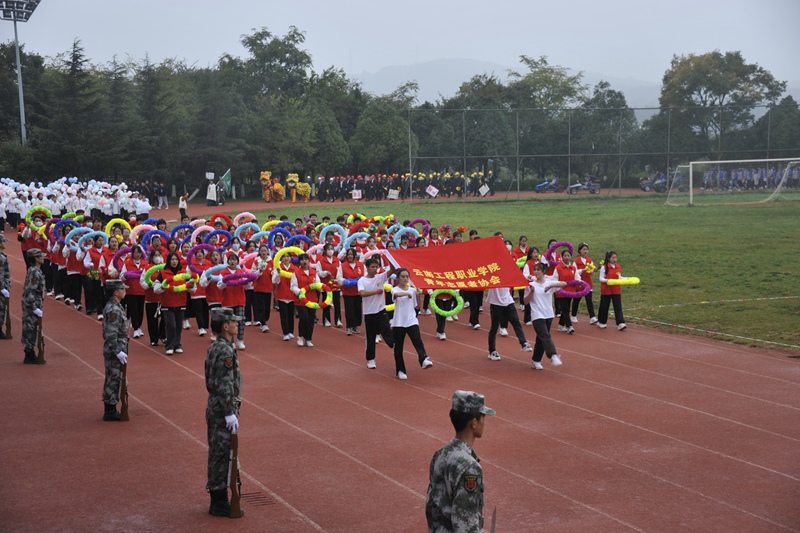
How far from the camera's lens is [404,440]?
1109 cm

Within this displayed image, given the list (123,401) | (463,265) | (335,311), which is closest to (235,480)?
(123,401)

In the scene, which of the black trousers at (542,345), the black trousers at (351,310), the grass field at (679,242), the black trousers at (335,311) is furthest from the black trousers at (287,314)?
the grass field at (679,242)

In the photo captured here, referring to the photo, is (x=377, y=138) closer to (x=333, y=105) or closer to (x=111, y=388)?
(x=333, y=105)

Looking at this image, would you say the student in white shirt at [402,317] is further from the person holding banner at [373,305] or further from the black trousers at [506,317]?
the black trousers at [506,317]

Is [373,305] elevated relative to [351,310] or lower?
elevated

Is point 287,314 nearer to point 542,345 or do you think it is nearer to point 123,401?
point 542,345

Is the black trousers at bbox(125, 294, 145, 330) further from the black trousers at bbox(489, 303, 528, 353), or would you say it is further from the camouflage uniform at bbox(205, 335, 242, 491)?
the camouflage uniform at bbox(205, 335, 242, 491)

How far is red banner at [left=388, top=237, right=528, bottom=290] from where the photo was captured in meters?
15.8

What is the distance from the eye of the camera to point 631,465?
33.2 feet

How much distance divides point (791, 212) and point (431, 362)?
3073 cm

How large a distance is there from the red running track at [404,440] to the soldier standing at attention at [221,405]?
258mm

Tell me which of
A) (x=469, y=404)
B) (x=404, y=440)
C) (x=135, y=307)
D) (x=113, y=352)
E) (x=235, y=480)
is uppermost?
(x=469, y=404)

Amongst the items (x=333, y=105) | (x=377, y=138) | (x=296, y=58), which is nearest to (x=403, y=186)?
(x=377, y=138)

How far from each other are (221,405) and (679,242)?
25455 mm
